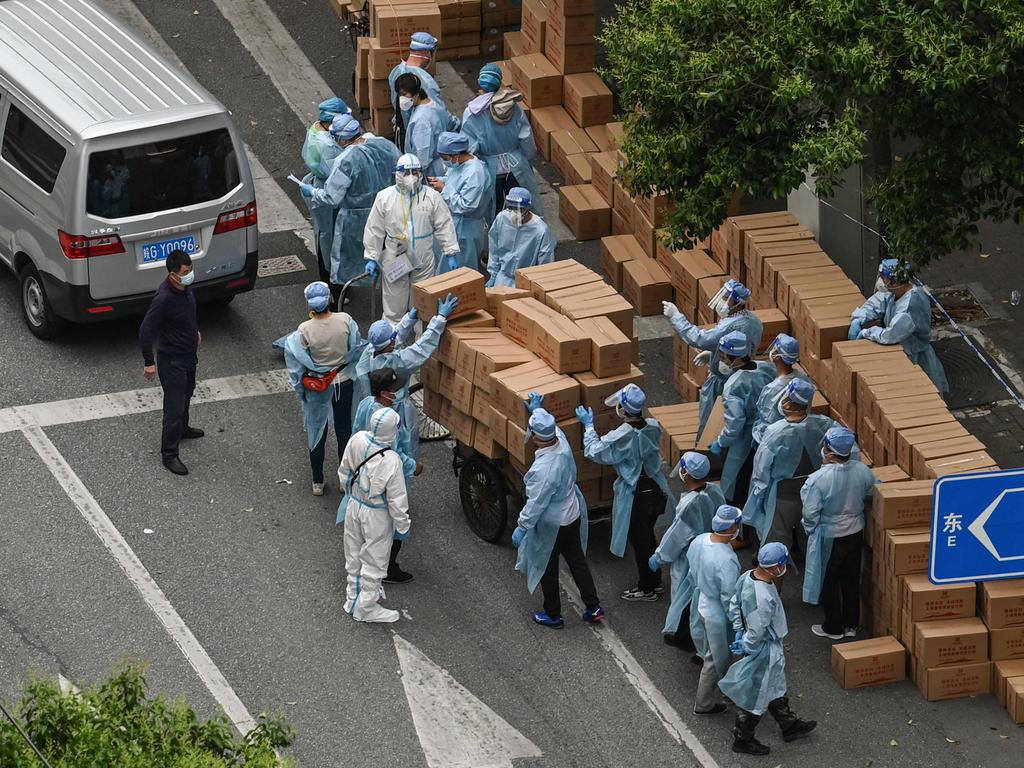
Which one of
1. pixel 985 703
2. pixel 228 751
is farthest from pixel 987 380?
pixel 228 751

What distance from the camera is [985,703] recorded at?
38.8 feet

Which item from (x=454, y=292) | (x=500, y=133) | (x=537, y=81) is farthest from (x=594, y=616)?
(x=537, y=81)

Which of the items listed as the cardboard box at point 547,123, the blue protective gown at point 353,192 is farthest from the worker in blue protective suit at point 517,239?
the cardboard box at point 547,123

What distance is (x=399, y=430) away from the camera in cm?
1269

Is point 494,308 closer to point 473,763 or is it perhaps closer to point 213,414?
point 213,414

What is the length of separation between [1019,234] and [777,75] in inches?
250

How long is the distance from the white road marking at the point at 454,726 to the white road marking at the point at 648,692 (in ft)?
2.91

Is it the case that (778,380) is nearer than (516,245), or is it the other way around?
(778,380)

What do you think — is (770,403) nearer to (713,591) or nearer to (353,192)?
(713,591)

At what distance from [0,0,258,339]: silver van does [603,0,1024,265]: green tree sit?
366 centimetres

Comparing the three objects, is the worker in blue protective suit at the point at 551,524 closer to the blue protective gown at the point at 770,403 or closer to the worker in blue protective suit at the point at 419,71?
the blue protective gown at the point at 770,403

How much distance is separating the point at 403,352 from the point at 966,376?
5322 millimetres

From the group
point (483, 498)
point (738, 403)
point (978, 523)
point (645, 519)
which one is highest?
point (978, 523)

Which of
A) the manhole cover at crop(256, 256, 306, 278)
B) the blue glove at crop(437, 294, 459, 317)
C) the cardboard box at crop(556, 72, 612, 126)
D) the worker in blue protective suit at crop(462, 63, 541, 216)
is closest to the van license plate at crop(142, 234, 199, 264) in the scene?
the manhole cover at crop(256, 256, 306, 278)
